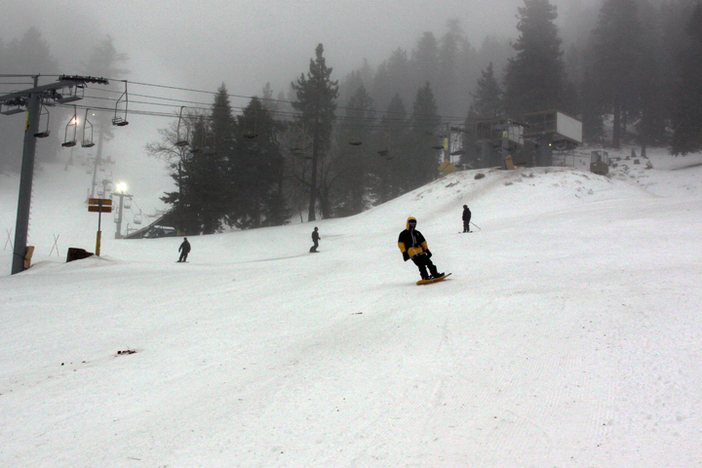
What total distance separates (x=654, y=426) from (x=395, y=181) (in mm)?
61664

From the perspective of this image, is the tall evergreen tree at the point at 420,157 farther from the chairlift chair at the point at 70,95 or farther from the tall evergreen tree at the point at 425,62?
the tall evergreen tree at the point at 425,62

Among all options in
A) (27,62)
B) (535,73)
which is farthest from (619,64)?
(27,62)

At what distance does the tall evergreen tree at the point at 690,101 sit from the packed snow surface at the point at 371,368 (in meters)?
43.2

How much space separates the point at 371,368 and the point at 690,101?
56.0 meters

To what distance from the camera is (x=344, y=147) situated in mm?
58719

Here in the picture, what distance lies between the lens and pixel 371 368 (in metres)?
5.86

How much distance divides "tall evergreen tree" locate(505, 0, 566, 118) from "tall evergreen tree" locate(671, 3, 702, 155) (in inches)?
516

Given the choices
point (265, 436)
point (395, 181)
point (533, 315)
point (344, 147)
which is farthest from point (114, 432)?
point (395, 181)

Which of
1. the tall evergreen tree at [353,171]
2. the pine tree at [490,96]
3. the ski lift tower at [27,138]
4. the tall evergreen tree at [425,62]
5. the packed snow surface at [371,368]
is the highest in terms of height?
the tall evergreen tree at [425,62]

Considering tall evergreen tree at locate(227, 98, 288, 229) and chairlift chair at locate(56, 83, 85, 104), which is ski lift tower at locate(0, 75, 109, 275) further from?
tall evergreen tree at locate(227, 98, 288, 229)

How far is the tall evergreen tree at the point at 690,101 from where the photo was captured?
46.9 m

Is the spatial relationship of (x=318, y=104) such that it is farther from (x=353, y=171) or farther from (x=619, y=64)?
(x=619, y=64)

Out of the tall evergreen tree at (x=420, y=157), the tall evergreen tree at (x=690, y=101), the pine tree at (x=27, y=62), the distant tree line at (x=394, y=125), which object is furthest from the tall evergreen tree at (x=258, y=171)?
the pine tree at (x=27, y=62)

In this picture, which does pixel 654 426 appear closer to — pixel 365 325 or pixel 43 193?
pixel 365 325
